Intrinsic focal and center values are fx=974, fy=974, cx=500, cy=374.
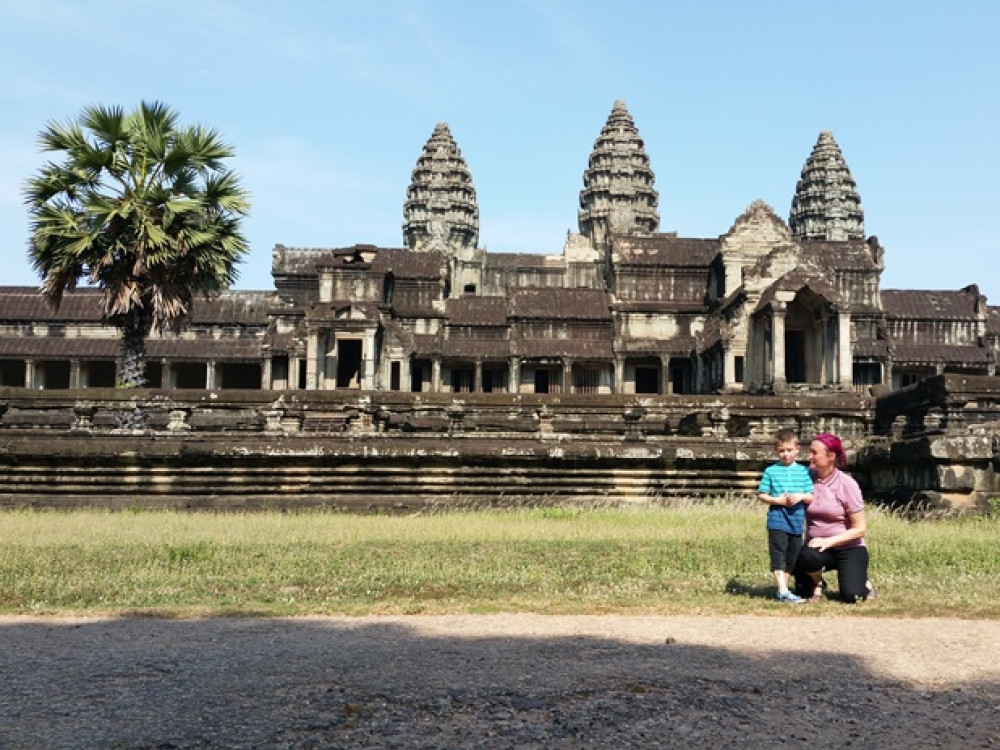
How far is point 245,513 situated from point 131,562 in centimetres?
428

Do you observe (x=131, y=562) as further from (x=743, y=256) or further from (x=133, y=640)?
(x=743, y=256)

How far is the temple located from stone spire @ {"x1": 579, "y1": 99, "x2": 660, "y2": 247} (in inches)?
795

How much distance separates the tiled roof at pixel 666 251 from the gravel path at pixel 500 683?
39.1 meters

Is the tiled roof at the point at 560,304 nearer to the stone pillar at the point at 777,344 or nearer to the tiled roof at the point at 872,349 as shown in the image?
the stone pillar at the point at 777,344

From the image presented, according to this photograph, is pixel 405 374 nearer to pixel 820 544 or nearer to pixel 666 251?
pixel 666 251

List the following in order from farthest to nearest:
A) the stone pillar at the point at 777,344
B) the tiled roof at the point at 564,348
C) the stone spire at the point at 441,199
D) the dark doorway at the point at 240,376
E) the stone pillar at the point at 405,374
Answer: the stone spire at the point at 441,199 → the dark doorway at the point at 240,376 → the tiled roof at the point at 564,348 → the stone pillar at the point at 405,374 → the stone pillar at the point at 777,344

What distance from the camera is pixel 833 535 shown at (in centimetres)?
685

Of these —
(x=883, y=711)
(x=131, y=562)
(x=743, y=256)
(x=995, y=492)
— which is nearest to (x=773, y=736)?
(x=883, y=711)

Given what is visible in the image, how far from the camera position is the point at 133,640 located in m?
5.32

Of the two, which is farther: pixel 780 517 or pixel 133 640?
pixel 780 517

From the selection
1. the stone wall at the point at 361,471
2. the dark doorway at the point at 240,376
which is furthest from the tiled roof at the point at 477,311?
the stone wall at the point at 361,471

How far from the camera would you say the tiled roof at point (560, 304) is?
4381cm

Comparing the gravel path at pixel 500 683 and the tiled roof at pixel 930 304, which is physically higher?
the tiled roof at pixel 930 304

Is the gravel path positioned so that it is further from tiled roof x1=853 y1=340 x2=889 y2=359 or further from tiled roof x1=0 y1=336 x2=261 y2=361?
tiled roof x1=0 y1=336 x2=261 y2=361
